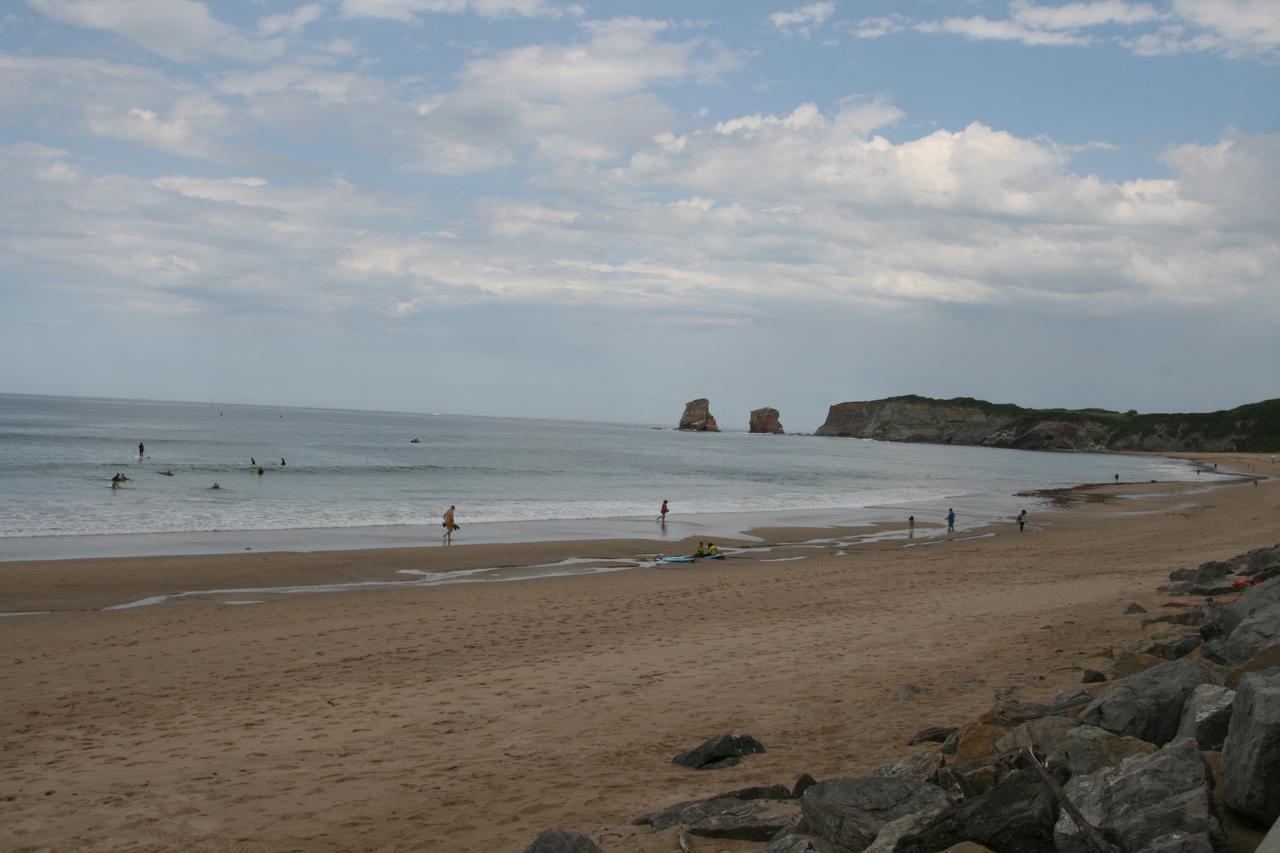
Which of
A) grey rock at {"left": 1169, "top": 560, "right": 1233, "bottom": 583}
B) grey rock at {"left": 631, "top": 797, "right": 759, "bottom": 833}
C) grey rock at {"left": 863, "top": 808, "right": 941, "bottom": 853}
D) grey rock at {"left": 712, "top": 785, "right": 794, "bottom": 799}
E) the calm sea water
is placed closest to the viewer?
grey rock at {"left": 863, "top": 808, "right": 941, "bottom": 853}

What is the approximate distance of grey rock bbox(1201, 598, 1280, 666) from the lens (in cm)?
677

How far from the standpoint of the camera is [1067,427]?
156 m

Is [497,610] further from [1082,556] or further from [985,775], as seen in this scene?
[1082,556]

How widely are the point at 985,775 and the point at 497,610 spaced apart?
11625 millimetres

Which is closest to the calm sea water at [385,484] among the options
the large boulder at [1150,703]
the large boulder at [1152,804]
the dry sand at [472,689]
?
Result: the dry sand at [472,689]

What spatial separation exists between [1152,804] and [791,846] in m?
1.72

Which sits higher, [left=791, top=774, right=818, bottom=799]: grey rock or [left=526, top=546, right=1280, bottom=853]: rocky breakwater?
[left=526, top=546, right=1280, bottom=853]: rocky breakwater

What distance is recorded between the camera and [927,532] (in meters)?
32.8

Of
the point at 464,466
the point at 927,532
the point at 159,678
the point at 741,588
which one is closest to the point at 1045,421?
the point at 464,466

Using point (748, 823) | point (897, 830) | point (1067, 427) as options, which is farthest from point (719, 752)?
point (1067, 427)

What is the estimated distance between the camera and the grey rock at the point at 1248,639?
6.77m

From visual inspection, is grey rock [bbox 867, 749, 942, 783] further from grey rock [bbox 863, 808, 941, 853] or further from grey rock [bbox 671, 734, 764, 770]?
grey rock [bbox 671, 734, 764, 770]

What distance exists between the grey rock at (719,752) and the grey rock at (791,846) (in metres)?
2.51

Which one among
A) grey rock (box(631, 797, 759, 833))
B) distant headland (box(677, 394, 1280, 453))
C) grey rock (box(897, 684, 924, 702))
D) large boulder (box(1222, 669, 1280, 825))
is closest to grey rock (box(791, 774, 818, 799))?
grey rock (box(631, 797, 759, 833))
